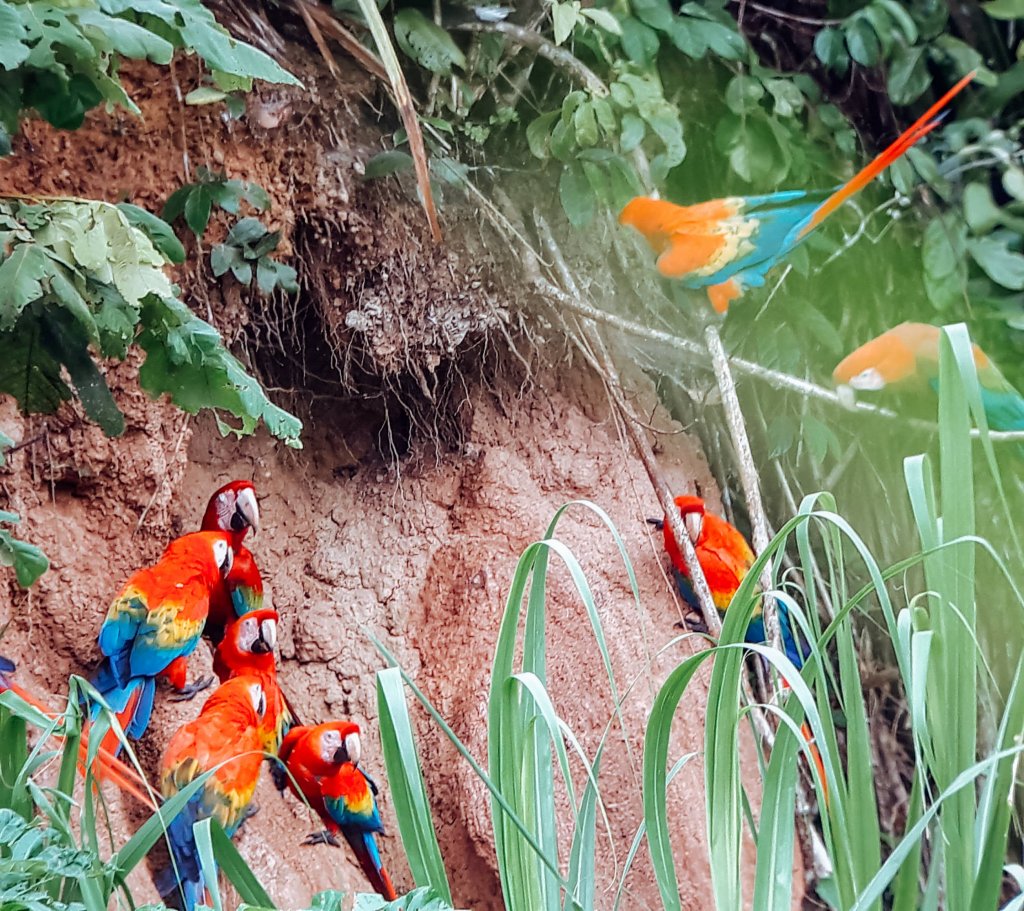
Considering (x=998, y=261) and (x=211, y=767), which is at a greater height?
(x=998, y=261)

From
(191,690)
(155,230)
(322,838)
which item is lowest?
(322,838)

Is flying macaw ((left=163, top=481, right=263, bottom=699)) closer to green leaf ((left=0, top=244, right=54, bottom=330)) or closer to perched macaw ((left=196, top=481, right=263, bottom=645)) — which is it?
perched macaw ((left=196, top=481, right=263, bottom=645))

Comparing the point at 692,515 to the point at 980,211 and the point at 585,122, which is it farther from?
the point at 980,211

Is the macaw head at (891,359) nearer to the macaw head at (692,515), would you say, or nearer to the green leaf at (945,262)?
the green leaf at (945,262)

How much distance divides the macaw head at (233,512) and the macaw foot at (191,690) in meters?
0.18

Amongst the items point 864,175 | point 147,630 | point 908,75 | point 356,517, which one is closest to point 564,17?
point 864,175

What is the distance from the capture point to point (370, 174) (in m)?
1.31

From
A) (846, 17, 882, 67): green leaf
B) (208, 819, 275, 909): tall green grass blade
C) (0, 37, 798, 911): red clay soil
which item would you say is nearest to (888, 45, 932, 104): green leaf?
(846, 17, 882, 67): green leaf

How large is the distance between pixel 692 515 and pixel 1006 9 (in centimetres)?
104

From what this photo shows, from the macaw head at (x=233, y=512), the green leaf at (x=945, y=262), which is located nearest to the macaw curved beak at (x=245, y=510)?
the macaw head at (x=233, y=512)

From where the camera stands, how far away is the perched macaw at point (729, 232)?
1413 millimetres

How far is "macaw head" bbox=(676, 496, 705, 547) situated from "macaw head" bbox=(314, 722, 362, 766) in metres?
0.57

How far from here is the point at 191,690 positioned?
1.16 meters

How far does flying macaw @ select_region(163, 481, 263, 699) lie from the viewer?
1.17 m
